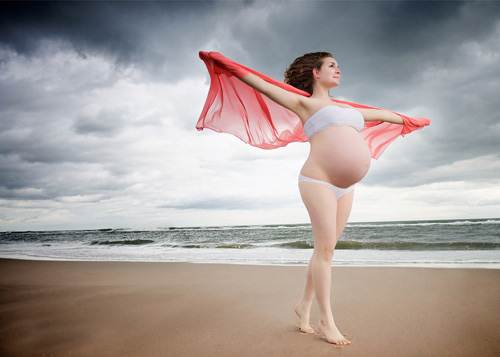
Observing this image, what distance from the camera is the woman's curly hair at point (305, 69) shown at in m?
2.69

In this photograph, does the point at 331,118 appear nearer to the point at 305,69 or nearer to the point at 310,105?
the point at 310,105

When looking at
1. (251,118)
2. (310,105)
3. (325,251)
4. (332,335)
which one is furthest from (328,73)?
(332,335)

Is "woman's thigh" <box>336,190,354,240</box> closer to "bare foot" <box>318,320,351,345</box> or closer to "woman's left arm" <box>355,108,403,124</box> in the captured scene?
"bare foot" <box>318,320,351,345</box>

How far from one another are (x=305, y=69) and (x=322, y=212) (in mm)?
1252

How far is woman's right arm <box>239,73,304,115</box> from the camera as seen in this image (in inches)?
97.1

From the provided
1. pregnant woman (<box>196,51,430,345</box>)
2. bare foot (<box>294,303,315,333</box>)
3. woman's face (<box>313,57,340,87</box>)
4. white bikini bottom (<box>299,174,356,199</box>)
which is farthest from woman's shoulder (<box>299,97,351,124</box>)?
bare foot (<box>294,303,315,333</box>)

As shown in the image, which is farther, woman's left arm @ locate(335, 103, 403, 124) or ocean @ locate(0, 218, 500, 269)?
ocean @ locate(0, 218, 500, 269)

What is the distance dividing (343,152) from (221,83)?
1388mm

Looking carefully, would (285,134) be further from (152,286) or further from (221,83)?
(152,286)

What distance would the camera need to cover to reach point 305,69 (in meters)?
2.72

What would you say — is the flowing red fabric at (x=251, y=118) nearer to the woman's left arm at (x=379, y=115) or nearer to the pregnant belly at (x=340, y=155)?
the woman's left arm at (x=379, y=115)

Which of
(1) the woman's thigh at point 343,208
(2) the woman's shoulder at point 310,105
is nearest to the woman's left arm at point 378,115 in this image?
(2) the woman's shoulder at point 310,105

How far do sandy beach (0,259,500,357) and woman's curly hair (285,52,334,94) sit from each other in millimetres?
2088

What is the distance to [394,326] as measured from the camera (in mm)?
2617
